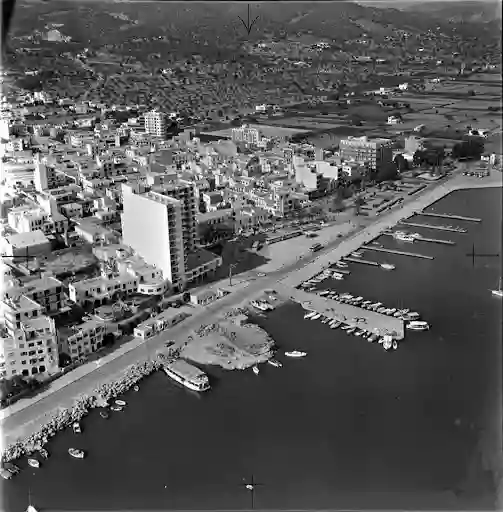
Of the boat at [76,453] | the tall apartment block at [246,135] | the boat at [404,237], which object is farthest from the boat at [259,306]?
the tall apartment block at [246,135]

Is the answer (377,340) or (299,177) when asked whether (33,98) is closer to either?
(299,177)

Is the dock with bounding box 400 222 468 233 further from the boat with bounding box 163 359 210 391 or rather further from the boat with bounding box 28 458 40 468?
the boat with bounding box 28 458 40 468

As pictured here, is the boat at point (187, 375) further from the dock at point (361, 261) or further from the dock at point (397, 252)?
the dock at point (397, 252)

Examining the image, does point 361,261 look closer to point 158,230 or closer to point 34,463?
point 158,230

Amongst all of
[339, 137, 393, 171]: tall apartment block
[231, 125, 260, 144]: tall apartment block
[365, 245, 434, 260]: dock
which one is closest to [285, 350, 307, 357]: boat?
[365, 245, 434, 260]: dock

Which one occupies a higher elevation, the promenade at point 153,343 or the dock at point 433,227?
the dock at point 433,227

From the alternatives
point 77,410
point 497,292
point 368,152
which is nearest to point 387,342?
point 497,292
